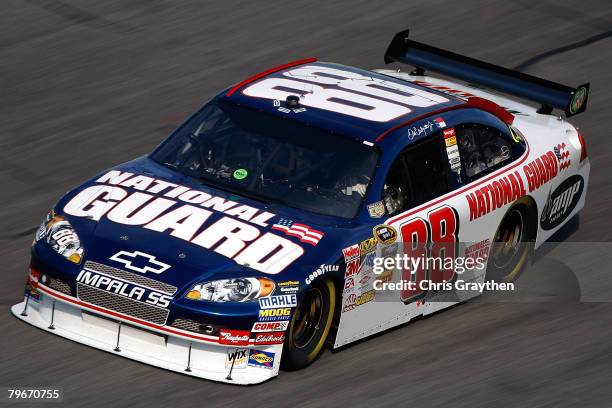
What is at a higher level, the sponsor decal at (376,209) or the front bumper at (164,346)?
the sponsor decal at (376,209)

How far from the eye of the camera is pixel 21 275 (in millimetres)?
9367

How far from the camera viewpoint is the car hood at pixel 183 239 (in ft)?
25.4

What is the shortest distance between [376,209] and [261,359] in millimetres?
1380

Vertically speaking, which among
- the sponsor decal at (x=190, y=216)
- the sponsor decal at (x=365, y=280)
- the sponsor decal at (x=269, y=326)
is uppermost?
the sponsor decal at (x=190, y=216)

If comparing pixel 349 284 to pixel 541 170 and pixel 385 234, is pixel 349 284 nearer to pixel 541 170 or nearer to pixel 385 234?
pixel 385 234

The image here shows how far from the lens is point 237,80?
→ 44.3 ft

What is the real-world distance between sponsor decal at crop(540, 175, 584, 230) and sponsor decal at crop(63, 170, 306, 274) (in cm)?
267

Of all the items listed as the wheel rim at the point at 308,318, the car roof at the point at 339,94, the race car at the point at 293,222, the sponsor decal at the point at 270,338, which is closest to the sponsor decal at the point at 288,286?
the race car at the point at 293,222

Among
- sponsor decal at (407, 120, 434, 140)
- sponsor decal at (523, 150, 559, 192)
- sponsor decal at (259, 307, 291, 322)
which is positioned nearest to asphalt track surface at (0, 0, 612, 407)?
sponsor decal at (259, 307, 291, 322)

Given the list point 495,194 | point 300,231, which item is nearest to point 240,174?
point 300,231

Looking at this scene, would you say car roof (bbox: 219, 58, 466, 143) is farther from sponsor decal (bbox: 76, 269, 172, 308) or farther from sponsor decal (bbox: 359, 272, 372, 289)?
sponsor decal (bbox: 76, 269, 172, 308)

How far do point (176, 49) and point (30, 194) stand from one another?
373 cm

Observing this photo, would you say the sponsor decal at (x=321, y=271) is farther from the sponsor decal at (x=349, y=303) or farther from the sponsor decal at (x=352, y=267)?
the sponsor decal at (x=349, y=303)

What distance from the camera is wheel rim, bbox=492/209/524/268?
973cm
